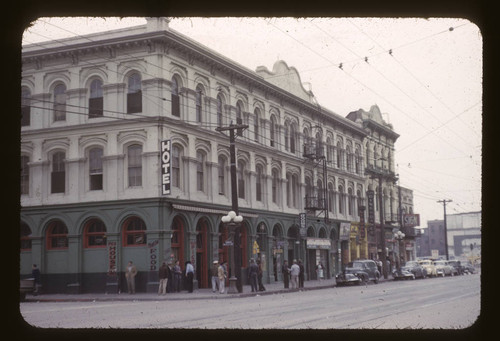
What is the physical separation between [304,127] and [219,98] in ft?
35.0

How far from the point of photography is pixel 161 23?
30250mm

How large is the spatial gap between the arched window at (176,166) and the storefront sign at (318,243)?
15.4 m

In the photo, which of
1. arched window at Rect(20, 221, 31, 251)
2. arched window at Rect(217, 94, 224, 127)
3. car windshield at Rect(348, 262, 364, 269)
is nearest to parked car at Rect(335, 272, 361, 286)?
car windshield at Rect(348, 262, 364, 269)

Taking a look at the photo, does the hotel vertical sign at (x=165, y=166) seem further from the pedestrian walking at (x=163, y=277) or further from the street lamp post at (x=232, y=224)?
the pedestrian walking at (x=163, y=277)

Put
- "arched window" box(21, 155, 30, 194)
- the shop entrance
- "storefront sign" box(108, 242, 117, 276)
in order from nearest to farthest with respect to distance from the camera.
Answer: "storefront sign" box(108, 242, 117, 276) → "arched window" box(21, 155, 30, 194) → the shop entrance

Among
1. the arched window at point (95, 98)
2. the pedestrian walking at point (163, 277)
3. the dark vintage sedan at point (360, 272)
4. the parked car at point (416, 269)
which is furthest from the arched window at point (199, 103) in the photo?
the parked car at point (416, 269)

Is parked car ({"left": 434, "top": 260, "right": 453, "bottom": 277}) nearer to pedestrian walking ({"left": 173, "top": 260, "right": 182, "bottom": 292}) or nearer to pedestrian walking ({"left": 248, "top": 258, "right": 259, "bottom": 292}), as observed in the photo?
pedestrian walking ({"left": 248, "top": 258, "right": 259, "bottom": 292})

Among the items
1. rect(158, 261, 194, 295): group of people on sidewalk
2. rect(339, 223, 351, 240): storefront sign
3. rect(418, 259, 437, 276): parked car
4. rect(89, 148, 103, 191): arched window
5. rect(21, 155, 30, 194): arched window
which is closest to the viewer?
rect(158, 261, 194, 295): group of people on sidewalk

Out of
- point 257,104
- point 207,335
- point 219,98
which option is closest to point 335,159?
point 257,104

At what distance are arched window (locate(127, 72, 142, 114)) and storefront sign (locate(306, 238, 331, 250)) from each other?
18.3 meters

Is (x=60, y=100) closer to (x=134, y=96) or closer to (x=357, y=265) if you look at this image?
(x=134, y=96)

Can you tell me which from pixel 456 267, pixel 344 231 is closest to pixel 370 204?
pixel 344 231

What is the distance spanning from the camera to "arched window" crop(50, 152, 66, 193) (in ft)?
104
